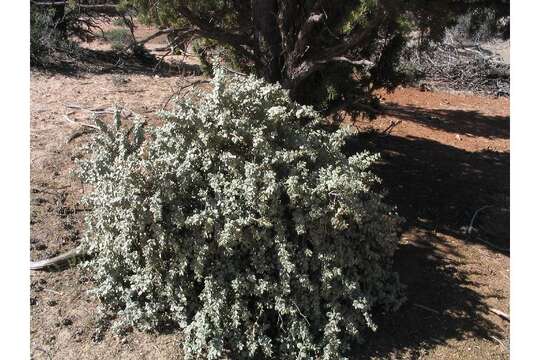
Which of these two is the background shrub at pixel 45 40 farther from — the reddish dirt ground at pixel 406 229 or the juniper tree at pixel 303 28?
the juniper tree at pixel 303 28

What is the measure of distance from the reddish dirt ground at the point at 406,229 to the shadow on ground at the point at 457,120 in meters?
0.04

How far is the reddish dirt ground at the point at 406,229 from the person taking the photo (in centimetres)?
341

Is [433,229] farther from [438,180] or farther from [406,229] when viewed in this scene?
[438,180]

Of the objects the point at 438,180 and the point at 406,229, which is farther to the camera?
the point at 438,180

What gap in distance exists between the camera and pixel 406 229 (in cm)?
480

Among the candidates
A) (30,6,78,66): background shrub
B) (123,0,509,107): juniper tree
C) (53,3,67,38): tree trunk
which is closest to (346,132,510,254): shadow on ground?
(123,0,509,107): juniper tree

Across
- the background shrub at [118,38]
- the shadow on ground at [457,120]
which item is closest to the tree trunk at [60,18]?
the background shrub at [118,38]

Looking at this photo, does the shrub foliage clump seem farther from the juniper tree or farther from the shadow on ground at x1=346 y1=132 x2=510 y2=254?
the shadow on ground at x1=346 y1=132 x2=510 y2=254

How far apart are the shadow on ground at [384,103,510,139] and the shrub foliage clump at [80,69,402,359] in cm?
465

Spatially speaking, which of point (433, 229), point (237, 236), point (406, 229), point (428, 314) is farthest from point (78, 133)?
point (428, 314)

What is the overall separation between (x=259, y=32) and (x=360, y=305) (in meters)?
2.38

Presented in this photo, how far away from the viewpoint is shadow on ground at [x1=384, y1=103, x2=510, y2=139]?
801cm

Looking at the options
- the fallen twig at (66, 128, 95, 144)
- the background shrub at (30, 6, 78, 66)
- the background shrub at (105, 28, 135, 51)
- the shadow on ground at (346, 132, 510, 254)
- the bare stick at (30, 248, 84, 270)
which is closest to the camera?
the bare stick at (30, 248, 84, 270)

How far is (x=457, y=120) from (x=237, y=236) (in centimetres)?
624
